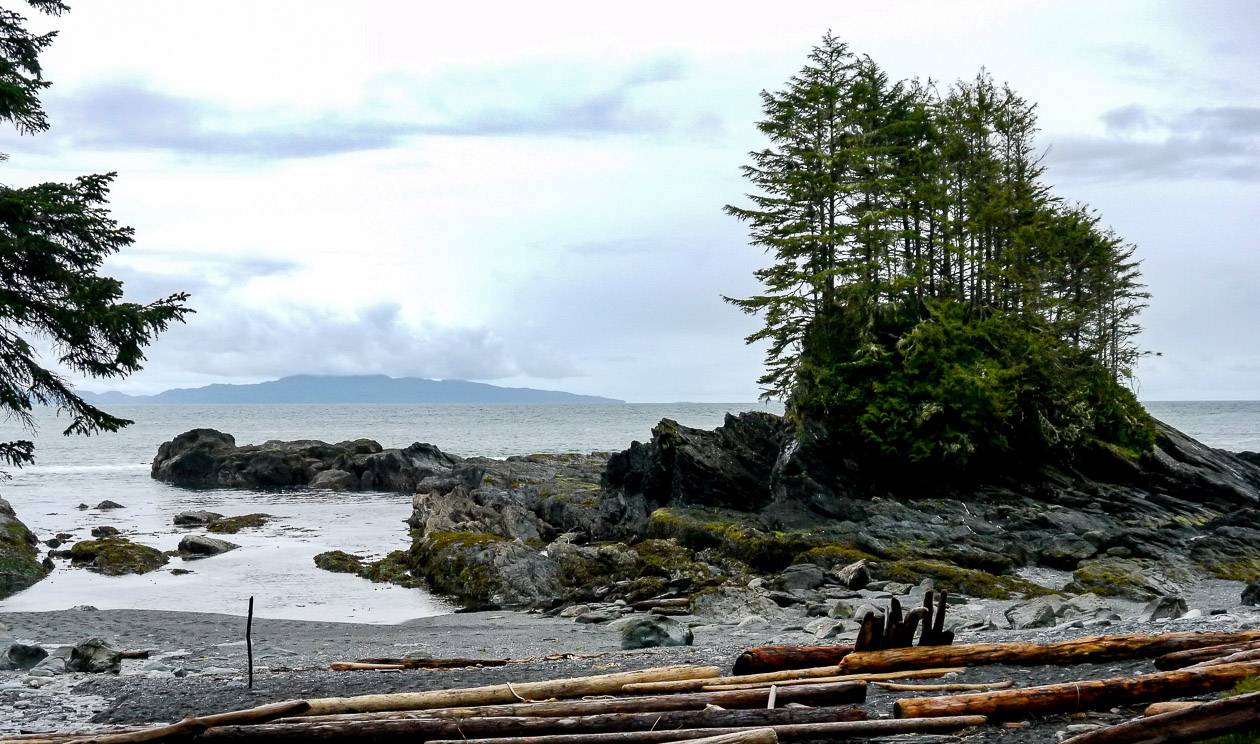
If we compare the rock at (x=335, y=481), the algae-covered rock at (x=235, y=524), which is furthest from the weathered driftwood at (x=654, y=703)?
the rock at (x=335, y=481)

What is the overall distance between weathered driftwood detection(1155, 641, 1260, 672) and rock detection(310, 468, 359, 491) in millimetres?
56252

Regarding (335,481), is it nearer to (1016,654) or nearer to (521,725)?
(1016,654)

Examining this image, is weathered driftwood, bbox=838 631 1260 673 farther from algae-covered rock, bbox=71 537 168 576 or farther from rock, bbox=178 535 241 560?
rock, bbox=178 535 241 560

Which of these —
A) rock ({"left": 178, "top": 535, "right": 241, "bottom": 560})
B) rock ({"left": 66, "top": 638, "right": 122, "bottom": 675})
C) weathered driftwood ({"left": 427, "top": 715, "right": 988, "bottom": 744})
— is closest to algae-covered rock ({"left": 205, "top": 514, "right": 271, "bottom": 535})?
rock ({"left": 178, "top": 535, "right": 241, "bottom": 560})

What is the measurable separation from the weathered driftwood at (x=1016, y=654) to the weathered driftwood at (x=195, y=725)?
220 inches

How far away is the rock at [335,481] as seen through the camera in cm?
6125

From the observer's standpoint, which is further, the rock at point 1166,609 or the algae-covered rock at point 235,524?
the algae-covered rock at point 235,524

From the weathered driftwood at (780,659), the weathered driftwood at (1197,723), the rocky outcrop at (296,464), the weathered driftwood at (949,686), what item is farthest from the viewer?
the rocky outcrop at (296,464)

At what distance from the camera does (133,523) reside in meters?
41.1

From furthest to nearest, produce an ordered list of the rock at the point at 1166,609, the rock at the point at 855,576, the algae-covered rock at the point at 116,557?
the algae-covered rock at the point at 116,557, the rock at the point at 855,576, the rock at the point at 1166,609

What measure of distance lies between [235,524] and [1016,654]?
114 ft

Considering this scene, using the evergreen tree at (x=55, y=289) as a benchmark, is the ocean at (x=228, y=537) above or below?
below

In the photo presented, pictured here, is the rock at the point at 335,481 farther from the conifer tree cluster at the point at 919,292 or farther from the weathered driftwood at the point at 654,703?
the weathered driftwood at the point at 654,703

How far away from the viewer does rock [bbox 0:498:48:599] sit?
25328mm
